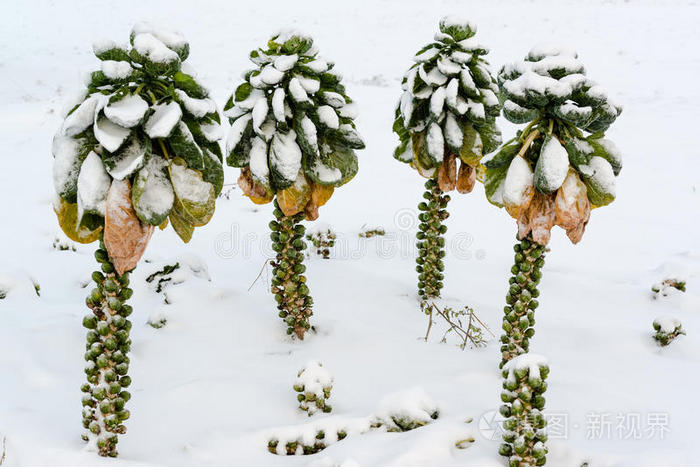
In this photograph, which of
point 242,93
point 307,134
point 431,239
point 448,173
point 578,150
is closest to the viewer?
point 578,150

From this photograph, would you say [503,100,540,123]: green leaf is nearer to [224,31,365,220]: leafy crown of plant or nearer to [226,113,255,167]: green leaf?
[224,31,365,220]: leafy crown of plant

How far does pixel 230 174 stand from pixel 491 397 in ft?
14.9

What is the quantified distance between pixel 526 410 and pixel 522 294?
68 centimetres

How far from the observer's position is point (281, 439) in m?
2.46

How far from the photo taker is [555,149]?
242 centimetres

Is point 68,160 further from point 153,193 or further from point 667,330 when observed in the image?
point 667,330

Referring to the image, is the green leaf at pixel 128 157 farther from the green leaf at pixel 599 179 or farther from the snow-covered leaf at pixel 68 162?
the green leaf at pixel 599 179

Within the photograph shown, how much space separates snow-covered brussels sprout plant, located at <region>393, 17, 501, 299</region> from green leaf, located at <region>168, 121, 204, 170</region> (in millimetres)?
1343

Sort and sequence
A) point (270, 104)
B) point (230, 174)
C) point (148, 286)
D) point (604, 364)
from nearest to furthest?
point (270, 104) → point (604, 364) → point (148, 286) → point (230, 174)

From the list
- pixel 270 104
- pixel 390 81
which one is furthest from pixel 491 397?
pixel 390 81

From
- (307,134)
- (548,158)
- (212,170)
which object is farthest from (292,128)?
(548,158)

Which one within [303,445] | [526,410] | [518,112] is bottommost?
[303,445]

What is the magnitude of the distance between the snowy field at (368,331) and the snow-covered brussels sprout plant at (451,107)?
0.88m

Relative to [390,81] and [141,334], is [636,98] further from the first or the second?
[141,334]
